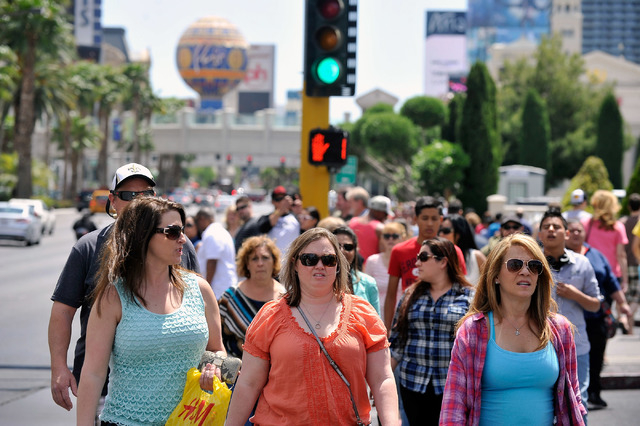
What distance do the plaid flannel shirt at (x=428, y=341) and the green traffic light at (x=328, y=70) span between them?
3.67 metres

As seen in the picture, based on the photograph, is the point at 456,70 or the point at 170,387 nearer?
the point at 170,387

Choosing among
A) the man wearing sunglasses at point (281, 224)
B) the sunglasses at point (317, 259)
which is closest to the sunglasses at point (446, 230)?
the man wearing sunglasses at point (281, 224)

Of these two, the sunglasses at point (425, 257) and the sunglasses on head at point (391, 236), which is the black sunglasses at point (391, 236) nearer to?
the sunglasses on head at point (391, 236)

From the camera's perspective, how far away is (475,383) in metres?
4.31

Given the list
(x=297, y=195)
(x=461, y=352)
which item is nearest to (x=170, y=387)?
(x=461, y=352)

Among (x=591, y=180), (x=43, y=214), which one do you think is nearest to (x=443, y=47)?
(x=43, y=214)

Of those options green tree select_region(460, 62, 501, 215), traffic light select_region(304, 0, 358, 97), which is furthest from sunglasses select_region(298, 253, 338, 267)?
green tree select_region(460, 62, 501, 215)

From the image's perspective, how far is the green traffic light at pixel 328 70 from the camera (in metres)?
9.36

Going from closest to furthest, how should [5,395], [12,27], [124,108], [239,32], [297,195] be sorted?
[5,395], [297,195], [12,27], [124,108], [239,32]

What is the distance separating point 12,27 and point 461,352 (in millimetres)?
44933

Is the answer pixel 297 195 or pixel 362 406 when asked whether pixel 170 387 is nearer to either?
pixel 362 406

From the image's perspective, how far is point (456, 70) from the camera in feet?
500

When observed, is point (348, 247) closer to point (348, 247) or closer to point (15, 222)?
point (348, 247)

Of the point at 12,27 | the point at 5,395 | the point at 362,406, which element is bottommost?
the point at 5,395
